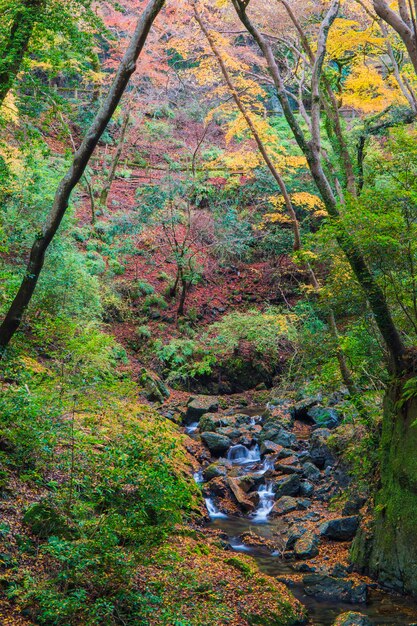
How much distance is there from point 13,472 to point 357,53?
37.4 ft

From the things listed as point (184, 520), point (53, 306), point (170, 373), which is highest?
point (53, 306)

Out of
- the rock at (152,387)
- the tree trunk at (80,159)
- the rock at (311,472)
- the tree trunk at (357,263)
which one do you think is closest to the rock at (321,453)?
the rock at (311,472)

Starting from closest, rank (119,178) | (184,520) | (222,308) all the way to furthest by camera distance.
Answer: (184,520)
(222,308)
(119,178)

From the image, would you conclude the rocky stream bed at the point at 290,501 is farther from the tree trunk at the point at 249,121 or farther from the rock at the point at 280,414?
the tree trunk at the point at 249,121

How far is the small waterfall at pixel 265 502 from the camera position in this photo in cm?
1022

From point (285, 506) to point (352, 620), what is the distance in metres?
4.32

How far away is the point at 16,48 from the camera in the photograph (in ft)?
21.9

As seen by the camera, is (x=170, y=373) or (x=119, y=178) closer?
(x=170, y=373)

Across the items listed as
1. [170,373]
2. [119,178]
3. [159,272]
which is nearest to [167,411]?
[170,373]

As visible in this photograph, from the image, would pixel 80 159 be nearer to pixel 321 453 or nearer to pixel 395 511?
pixel 395 511

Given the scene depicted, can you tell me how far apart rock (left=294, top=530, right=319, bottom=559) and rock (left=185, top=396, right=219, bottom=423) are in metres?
6.81

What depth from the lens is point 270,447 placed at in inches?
513

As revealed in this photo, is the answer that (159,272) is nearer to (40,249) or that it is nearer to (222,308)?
(222,308)

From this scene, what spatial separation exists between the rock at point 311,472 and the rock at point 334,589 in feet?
13.1
